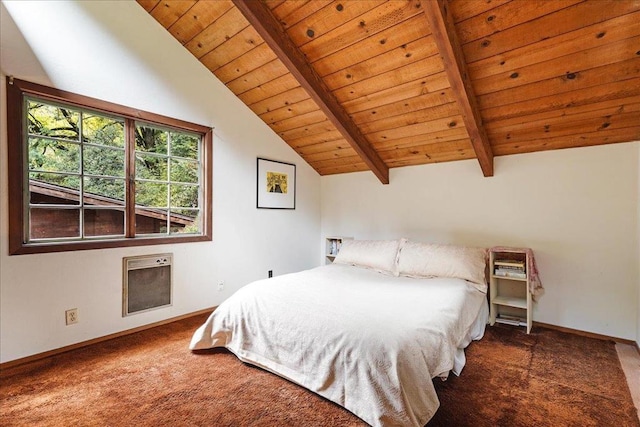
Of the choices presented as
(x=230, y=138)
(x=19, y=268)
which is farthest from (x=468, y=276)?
(x=19, y=268)

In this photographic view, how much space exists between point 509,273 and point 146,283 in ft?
10.8

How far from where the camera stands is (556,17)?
1.79 m

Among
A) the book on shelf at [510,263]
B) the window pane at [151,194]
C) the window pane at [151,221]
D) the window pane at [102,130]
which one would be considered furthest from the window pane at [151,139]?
the book on shelf at [510,263]

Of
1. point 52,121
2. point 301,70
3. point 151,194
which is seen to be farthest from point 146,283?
point 301,70

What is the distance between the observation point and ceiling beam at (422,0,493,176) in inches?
69.6

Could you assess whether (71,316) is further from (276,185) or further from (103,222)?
(276,185)

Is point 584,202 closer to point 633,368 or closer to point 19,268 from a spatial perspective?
point 633,368

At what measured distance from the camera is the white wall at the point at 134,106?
209 cm

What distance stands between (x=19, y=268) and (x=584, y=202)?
4.44 m

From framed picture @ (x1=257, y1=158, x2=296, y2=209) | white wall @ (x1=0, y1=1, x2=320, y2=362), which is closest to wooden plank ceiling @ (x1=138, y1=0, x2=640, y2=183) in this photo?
white wall @ (x1=0, y1=1, x2=320, y2=362)

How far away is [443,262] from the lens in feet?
9.10

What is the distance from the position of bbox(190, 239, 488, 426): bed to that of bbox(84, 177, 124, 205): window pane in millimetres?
A: 1376

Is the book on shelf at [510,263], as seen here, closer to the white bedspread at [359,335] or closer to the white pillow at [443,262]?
the white pillow at [443,262]

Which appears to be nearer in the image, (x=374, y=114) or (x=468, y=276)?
(x=468, y=276)
